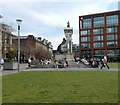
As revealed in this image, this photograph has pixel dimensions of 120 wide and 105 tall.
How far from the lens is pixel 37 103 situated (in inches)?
352

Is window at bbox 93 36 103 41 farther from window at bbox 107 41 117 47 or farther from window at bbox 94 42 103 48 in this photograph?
window at bbox 107 41 117 47

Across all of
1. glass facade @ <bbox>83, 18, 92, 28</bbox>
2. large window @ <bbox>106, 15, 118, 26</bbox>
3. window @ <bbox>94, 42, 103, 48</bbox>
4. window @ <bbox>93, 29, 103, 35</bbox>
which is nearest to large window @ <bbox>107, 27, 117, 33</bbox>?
large window @ <bbox>106, 15, 118, 26</bbox>

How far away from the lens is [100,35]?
134 metres

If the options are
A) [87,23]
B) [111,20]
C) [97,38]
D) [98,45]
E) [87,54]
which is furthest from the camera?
[87,54]

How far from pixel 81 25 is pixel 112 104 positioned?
132801 mm

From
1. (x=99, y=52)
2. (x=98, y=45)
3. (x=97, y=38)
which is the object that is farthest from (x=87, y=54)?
(x=97, y=38)

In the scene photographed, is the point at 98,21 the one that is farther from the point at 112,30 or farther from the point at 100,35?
the point at 112,30

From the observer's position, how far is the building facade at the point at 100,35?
129125 mm

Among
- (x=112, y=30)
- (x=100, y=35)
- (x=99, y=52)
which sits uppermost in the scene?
(x=112, y=30)

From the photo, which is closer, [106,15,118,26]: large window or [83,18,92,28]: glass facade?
[106,15,118,26]: large window

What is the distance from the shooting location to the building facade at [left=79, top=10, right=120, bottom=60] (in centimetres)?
12912

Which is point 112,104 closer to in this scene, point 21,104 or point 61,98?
point 61,98

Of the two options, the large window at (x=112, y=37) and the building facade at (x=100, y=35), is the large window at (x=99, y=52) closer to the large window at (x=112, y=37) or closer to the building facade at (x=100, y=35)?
the building facade at (x=100, y=35)

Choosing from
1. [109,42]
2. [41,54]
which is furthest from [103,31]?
[41,54]
